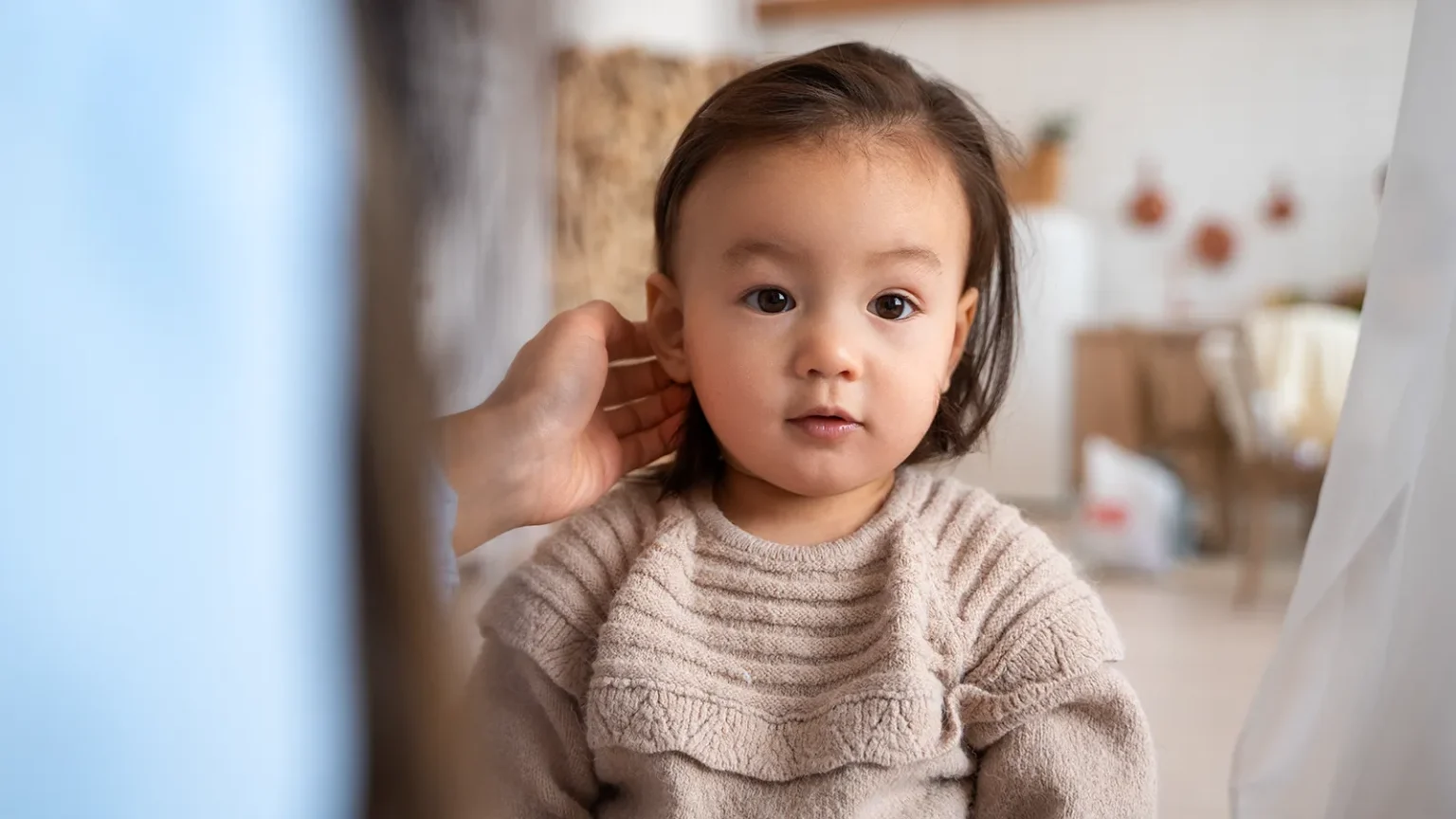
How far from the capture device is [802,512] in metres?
0.94

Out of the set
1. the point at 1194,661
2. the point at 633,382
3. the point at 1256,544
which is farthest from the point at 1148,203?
the point at 633,382

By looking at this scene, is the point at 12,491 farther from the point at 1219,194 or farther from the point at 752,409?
the point at 1219,194

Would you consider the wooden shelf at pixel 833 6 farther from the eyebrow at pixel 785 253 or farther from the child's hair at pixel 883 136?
the eyebrow at pixel 785 253

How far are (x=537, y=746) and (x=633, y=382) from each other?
1.19 feet

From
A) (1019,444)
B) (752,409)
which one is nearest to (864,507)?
(752,409)

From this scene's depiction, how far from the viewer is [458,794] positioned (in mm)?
266

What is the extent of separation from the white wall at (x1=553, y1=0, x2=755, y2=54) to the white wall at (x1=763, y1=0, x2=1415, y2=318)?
361mm

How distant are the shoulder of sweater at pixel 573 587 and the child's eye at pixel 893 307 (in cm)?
24

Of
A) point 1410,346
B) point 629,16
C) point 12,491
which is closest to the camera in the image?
point 12,491

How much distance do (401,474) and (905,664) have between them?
625mm

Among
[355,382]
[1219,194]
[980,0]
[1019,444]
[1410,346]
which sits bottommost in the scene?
[1019,444]

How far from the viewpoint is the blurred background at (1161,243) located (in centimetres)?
334

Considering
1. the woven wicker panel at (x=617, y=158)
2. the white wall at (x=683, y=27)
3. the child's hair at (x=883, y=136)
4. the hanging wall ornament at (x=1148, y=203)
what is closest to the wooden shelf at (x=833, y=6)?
the white wall at (x=683, y=27)

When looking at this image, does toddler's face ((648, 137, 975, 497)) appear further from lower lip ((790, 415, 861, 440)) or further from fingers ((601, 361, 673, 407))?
fingers ((601, 361, 673, 407))
